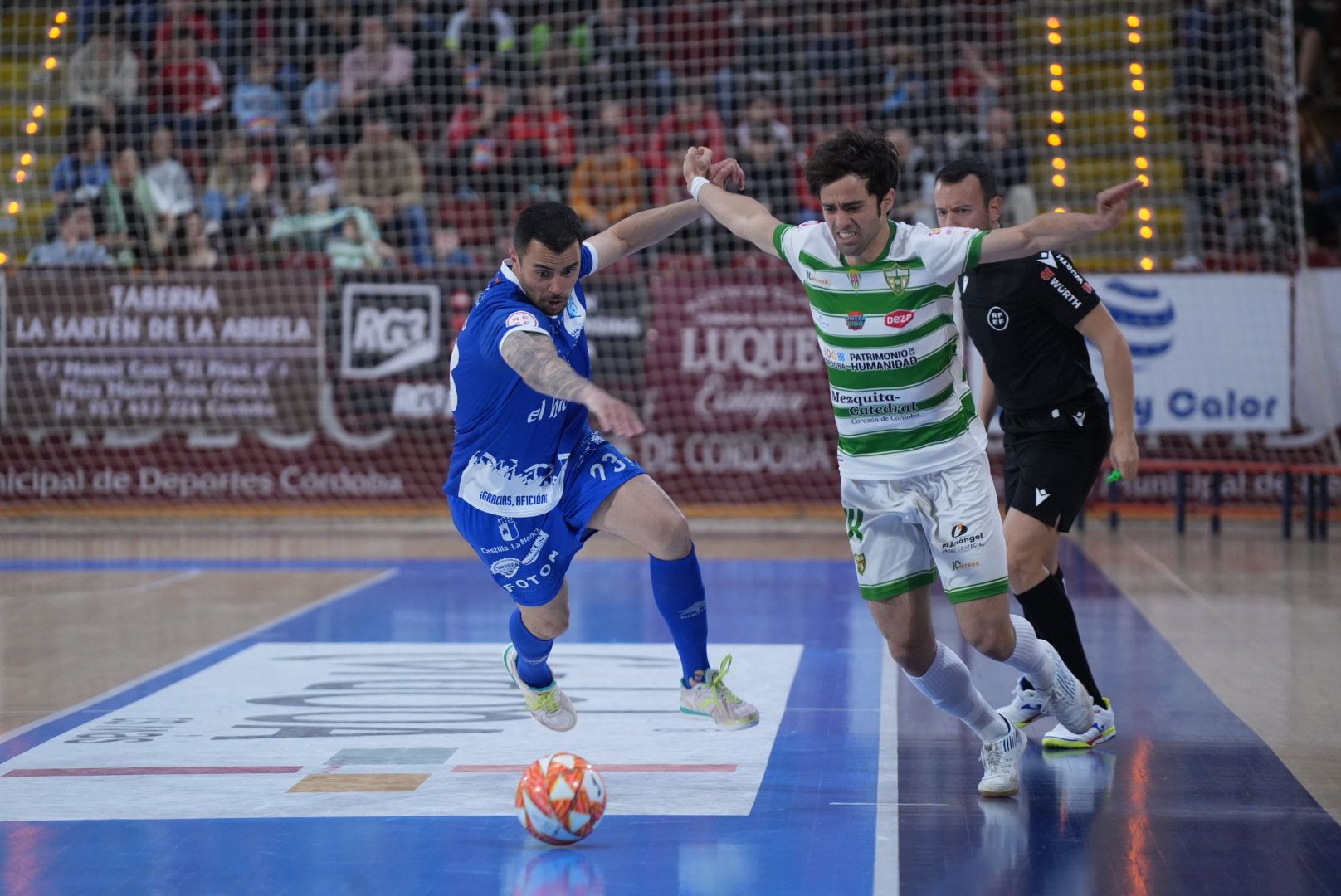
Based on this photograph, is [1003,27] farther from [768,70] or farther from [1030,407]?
[1030,407]

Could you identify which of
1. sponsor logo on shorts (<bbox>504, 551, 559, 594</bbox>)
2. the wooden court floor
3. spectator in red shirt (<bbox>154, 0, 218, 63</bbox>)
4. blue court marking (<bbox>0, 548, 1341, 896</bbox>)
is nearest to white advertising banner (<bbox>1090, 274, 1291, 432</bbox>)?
the wooden court floor

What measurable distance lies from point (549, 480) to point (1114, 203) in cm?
216

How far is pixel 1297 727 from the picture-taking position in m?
6.20

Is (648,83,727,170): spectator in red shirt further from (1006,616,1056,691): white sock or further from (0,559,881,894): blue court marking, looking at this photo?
(1006,616,1056,691): white sock

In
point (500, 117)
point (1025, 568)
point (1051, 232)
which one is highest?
point (500, 117)

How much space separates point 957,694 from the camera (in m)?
5.20

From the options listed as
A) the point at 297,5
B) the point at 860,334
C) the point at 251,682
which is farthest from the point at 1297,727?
the point at 297,5

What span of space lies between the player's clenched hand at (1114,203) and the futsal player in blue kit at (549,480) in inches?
54.9

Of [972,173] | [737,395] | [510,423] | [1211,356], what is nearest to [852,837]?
[510,423]

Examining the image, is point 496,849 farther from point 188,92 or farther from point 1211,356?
point 188,92

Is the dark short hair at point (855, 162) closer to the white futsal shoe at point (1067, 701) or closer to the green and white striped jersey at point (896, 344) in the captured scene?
the green and white striped jersey at point (896, 344)

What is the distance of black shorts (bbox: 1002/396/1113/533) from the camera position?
5.95 m

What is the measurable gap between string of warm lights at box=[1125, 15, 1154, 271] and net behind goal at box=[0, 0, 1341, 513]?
84 millimetres

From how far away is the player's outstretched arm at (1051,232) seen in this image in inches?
189
